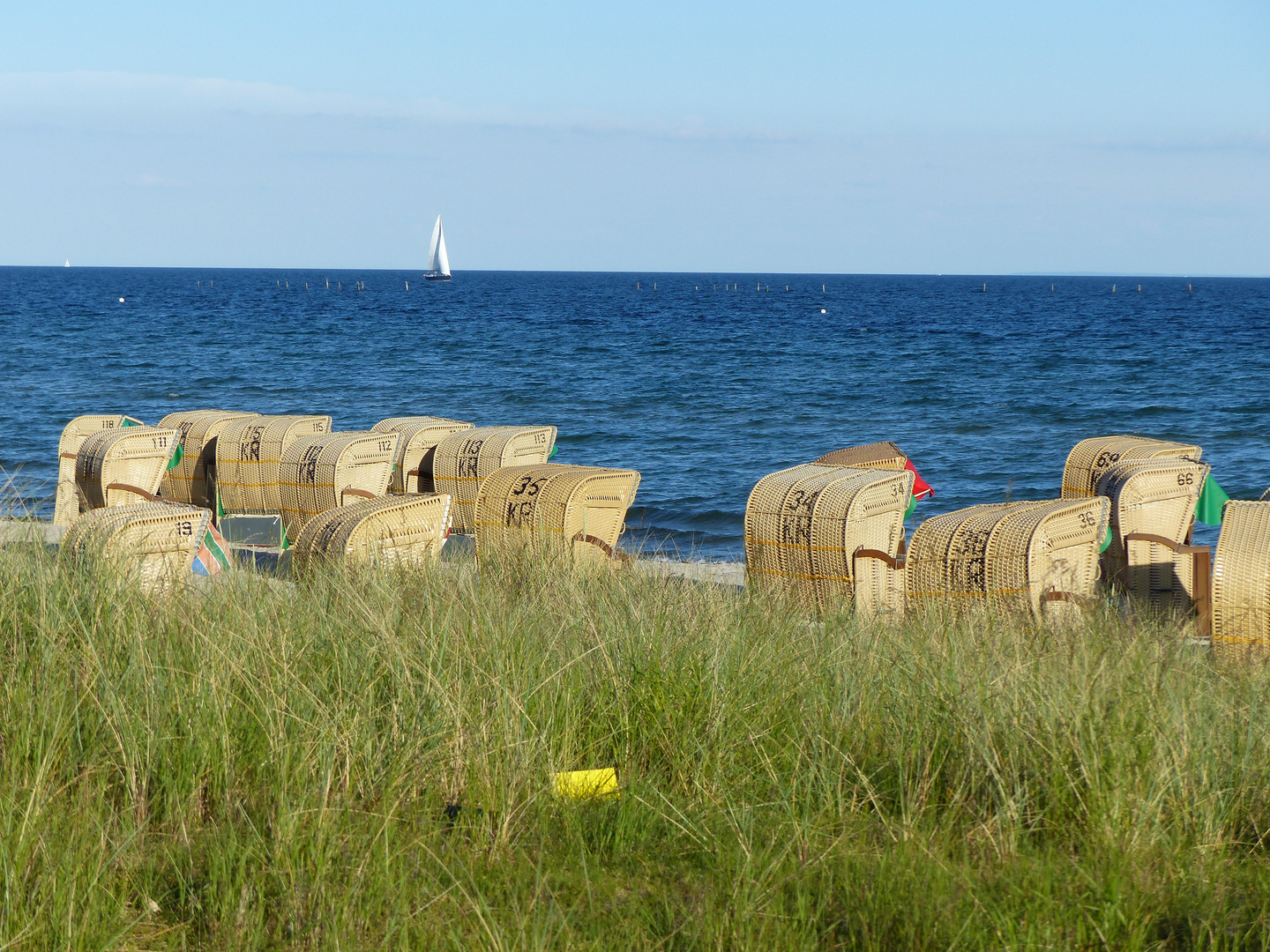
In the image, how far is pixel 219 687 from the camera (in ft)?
12.0

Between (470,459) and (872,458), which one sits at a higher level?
(872,458)

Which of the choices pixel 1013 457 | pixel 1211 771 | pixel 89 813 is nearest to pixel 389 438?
pixel 89 813

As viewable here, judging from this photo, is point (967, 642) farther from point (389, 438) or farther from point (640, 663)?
point (389, 438)

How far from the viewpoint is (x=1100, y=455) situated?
9258mm

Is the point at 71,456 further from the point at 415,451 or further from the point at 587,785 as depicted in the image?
the point at 587,785

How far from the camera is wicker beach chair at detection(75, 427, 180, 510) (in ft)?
31.6

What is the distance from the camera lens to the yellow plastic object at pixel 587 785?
3.48m

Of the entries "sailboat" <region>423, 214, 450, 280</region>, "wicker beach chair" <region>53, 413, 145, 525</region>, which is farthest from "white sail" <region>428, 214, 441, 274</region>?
"wicker beach chair" <region>53, 413, 145, 525</region>

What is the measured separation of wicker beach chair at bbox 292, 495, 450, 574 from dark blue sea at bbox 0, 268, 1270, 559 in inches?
63.2

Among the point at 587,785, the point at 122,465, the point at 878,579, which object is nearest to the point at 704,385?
the point at 122,465

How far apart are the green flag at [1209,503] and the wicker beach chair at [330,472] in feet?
21.4

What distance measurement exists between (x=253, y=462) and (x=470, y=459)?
2079mm

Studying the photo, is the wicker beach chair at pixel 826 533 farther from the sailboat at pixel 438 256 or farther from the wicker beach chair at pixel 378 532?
the sailboat at pixel 438 256

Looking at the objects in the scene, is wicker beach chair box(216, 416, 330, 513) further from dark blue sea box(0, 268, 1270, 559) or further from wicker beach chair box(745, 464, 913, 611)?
wicker beach chair box(745, 464, 913, 611)
